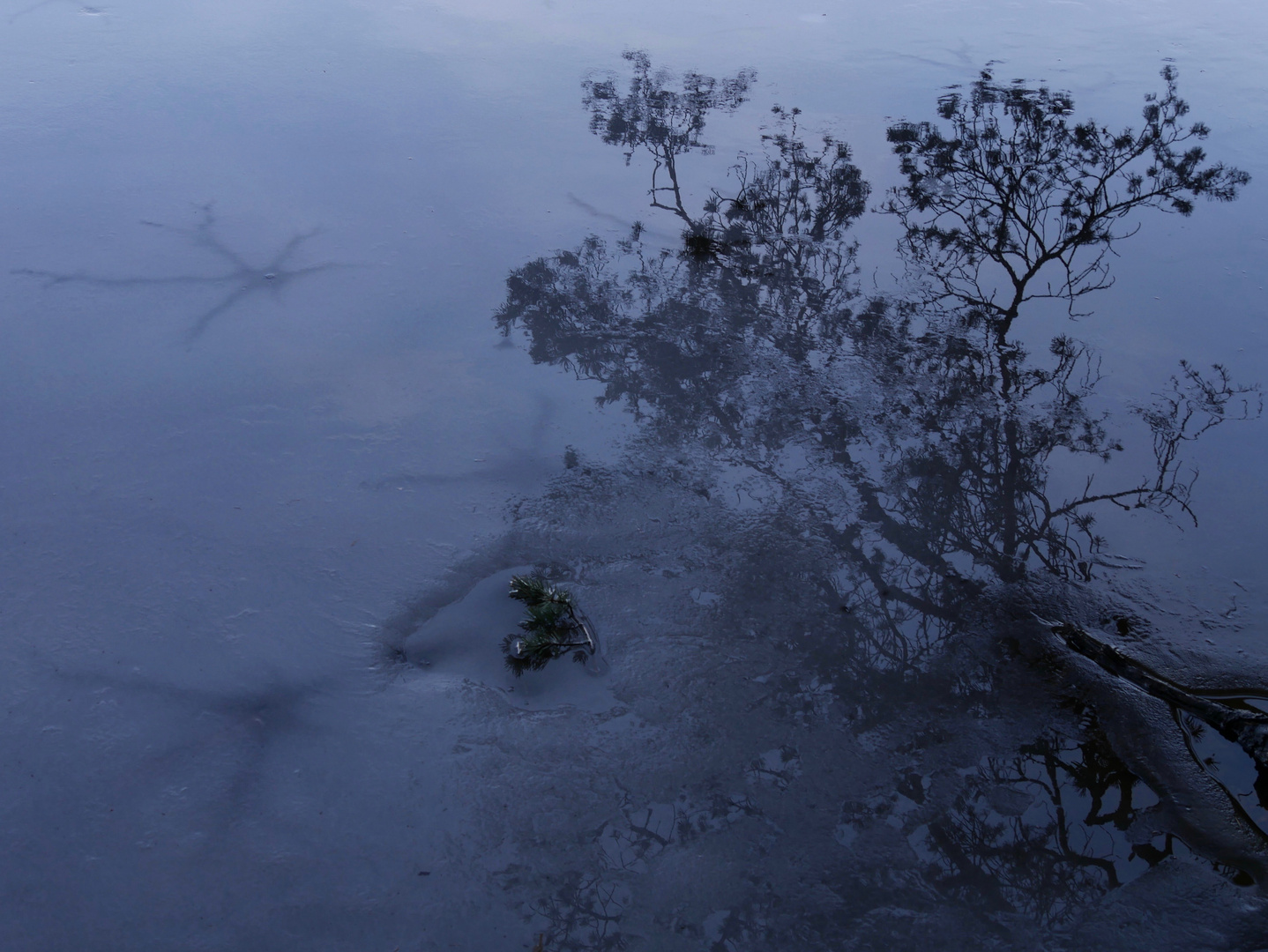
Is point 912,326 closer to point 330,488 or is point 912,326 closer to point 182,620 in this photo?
point 330,488

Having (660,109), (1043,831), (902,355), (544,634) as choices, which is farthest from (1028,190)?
(544,634)

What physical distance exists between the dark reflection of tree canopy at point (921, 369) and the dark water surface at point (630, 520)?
0.03m

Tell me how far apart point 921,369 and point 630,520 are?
2125 mm

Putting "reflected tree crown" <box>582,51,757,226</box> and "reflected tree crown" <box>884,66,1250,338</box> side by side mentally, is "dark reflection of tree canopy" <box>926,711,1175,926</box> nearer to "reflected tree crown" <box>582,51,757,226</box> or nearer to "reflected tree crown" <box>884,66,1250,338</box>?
"reflected tree crown" <box>884,66,1250,338</box>

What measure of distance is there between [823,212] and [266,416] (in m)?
4.12

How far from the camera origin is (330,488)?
421 centimetres

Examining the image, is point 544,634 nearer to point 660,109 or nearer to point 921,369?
point 921,369

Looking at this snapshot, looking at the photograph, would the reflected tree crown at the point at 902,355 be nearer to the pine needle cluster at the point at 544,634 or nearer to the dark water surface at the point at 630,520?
the dark water surface at the point at 630,520

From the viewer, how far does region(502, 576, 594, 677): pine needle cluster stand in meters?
3.48

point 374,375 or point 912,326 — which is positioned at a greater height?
point 912,326

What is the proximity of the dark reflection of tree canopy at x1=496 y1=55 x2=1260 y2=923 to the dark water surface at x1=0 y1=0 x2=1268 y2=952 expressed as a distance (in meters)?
0.03

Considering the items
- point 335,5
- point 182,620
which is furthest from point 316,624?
point 335,5

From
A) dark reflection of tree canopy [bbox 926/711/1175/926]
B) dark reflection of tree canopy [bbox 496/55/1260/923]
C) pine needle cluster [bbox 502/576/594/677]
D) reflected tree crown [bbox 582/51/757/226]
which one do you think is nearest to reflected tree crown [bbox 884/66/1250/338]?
dark reflection of tree canopy [bbox 496/55/1260/923]

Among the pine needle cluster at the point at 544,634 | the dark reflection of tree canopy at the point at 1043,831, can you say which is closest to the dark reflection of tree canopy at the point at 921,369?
the dark reflection of tree canopy at the point at 1043,831
